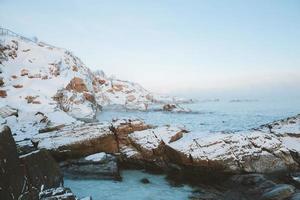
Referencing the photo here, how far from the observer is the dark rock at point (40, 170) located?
32.1 ft

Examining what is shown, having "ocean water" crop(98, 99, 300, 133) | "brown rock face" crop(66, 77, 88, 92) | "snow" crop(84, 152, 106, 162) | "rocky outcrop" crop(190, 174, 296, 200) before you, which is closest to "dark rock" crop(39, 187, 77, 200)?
"rocky outcrop" crop(190, 174, 296, 200)

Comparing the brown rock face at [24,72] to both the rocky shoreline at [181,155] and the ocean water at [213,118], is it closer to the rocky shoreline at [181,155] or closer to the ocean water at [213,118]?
the ocean water at [213,118]

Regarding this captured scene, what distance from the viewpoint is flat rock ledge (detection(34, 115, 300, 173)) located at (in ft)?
47.7

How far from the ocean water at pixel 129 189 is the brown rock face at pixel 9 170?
13.0 ft

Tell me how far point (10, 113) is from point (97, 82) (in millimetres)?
54961

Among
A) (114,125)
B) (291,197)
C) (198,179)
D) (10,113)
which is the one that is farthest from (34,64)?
(291,197)

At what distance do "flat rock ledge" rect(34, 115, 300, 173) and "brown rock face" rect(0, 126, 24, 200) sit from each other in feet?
24.3

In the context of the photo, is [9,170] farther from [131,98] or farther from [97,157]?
[131,98]

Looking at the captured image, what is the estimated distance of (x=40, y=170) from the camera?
10.6 m

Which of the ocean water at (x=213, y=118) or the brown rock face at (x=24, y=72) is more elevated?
the brown rock face at (x=24, y=72)

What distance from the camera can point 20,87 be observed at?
1559 inches

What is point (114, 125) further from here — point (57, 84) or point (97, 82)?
point (97, 82)

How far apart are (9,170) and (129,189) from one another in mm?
6189

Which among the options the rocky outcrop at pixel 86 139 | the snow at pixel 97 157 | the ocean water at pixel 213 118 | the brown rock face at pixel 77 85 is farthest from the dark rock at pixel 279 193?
the brown rock face at pixel 77 85
